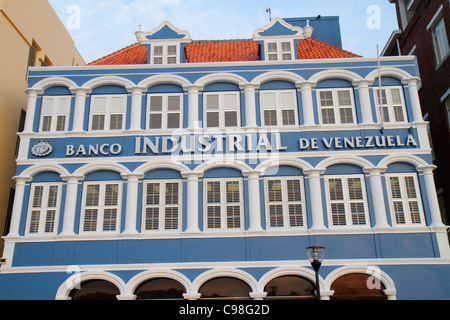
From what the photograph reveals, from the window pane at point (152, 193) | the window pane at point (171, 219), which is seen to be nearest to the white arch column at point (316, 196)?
the window pane at point (171, 219)

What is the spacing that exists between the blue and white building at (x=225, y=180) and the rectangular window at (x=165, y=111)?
55mm

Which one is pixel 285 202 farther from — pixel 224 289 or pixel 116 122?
pixel 116 122

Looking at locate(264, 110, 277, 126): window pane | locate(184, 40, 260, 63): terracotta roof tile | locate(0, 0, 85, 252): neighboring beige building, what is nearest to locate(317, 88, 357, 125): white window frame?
locate(264, 110, 277, 126): window pane

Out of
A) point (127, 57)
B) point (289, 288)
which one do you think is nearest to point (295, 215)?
point (289, 288)

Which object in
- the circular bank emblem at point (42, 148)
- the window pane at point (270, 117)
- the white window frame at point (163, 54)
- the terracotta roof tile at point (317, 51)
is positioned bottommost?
the circular bank emblem at point (42, 148)

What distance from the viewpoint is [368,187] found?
57.4ft

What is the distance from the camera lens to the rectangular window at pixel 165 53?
19.6 meters

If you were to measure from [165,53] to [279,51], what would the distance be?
15.3 ft

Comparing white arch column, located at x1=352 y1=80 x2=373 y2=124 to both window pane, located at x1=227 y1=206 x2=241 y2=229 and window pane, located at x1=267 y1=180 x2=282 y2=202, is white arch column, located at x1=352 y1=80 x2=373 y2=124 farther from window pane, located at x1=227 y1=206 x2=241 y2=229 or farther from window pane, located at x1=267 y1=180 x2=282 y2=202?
window pane, located at x1=227 y1=206 x2=241 y2=229

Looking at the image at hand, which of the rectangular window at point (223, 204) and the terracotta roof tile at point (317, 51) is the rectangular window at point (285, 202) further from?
the terracotta roof tile at point (317, 51)

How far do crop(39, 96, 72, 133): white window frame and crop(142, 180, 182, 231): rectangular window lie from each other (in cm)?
426

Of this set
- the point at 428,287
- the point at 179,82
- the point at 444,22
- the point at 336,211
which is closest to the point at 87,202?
the point at 179,82

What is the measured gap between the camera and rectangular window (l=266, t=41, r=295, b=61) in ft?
64.3
